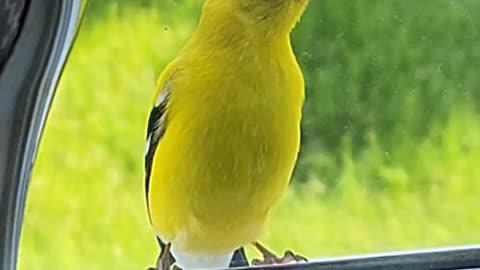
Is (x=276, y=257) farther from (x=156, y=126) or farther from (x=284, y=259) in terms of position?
(x=156, y=126)

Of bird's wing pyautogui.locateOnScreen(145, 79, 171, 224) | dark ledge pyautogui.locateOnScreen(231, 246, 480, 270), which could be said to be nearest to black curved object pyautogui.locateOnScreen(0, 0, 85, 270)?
bird's wing pyautogui.locateOnScreen(145, 79, 171, 224)

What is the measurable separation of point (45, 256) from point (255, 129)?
0.91 ft

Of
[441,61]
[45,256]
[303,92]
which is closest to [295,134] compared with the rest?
[303,92]

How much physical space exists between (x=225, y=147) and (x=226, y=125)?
0.03m

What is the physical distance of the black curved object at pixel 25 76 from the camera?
3.05 ft

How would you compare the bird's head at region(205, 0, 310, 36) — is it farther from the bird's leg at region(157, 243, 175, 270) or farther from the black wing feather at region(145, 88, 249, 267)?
the bird's leg at region(157, 243, 175, 270)

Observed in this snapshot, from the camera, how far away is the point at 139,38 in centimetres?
96

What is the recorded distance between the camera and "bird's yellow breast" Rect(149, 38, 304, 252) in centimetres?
94

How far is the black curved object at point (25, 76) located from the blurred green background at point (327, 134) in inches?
0.7

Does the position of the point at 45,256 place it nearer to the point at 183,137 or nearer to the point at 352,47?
the point at 183,137

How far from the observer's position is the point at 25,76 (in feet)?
3.07

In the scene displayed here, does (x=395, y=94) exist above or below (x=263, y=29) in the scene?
below

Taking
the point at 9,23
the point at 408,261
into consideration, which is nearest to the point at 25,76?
the point at 9,23

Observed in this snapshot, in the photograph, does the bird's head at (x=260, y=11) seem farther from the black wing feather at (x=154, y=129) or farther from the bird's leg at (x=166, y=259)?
the bird's leg at (x=166, y=259)
